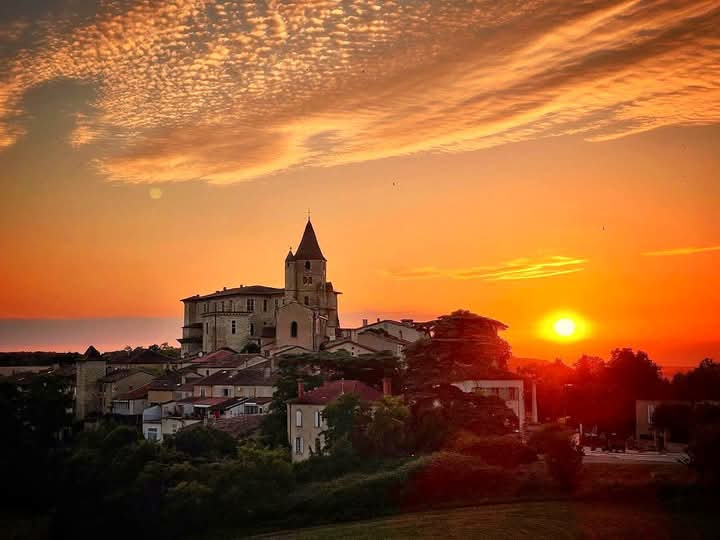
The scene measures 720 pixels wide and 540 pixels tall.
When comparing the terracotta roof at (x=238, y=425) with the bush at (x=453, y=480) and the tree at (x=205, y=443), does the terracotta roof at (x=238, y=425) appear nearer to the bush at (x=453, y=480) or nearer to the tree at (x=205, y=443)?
the tree at (x=205, y=443)

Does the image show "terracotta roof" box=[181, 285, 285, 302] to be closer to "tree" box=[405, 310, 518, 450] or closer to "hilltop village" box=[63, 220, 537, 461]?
"hilltop village" box=[63, 220, 537, 461]

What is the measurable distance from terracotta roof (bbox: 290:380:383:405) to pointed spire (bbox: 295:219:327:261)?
43.6 meters

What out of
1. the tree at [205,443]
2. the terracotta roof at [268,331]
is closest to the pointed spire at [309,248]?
the terracotta roof at [268,331]

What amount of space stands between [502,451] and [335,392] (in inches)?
485

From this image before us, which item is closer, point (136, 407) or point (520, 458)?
point (520, 458)

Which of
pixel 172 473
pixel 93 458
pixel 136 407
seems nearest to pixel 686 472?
pixel 172 473

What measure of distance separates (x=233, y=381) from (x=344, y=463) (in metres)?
22.2

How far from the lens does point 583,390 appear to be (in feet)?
169

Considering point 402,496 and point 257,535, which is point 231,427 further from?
point 402,496

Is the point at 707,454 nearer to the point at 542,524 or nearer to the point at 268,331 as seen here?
the point at 542,524

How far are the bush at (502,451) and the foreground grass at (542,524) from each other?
320 cm

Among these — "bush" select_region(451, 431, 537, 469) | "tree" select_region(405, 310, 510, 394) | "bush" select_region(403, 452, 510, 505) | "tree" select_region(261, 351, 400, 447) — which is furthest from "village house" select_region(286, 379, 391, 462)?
"bush" select_region(451, 431, 537, 469)

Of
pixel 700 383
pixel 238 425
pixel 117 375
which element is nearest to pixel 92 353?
pixel 117 375

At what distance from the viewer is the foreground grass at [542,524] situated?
31.2 m
